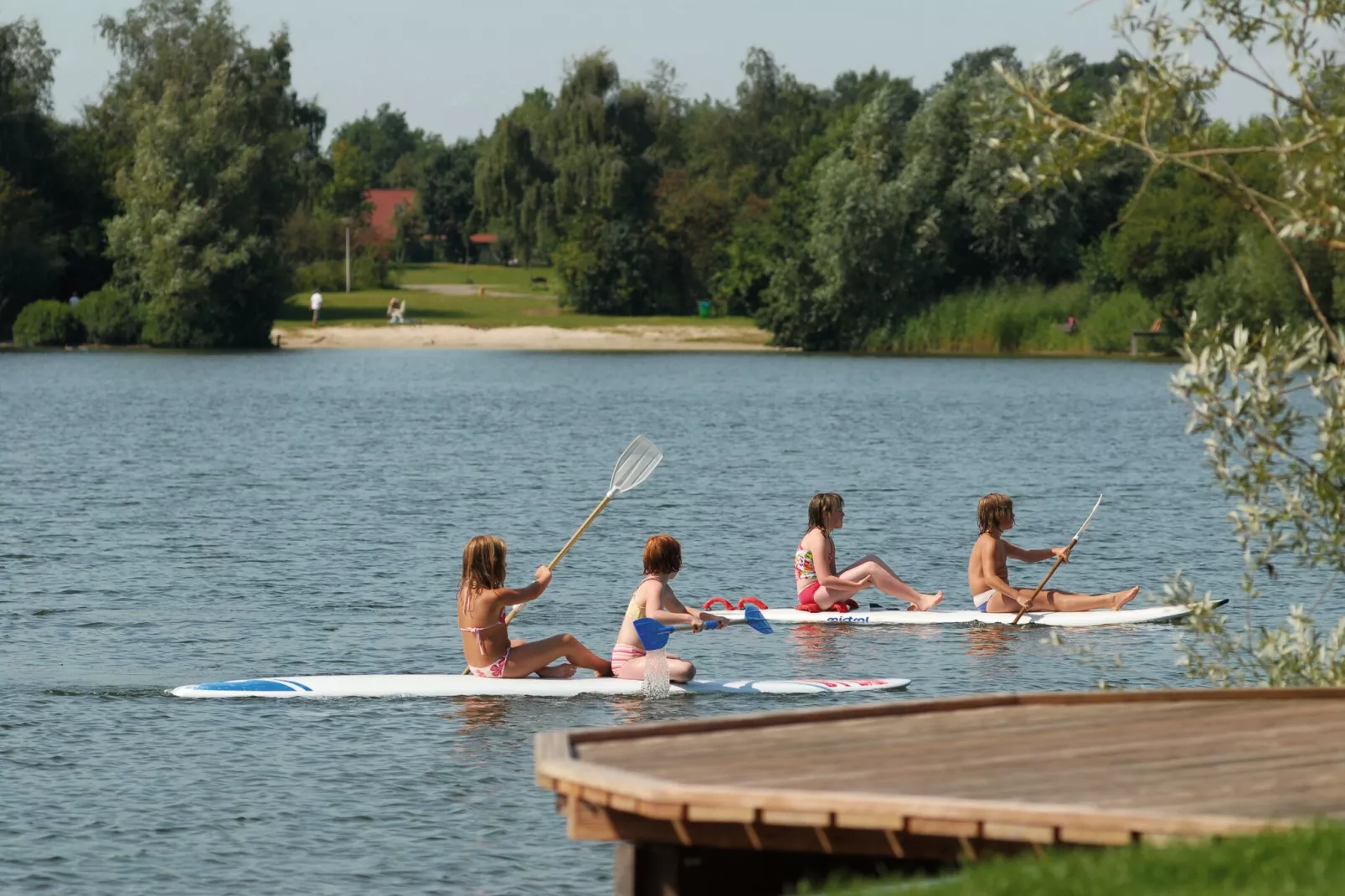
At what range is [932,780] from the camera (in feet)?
23.8

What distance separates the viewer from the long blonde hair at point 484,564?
547 inches

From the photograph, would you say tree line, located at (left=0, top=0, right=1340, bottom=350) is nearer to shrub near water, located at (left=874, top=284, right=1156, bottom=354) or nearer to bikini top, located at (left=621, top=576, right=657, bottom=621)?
shrub near water, located at (left=874, top=284, right=1156, bottom=354)

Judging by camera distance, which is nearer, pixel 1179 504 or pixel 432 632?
pixel 432 632

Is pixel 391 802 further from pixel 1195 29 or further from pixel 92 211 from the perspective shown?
pixel 92 211

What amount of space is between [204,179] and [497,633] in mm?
68087

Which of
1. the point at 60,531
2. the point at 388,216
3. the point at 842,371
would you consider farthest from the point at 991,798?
the point at 388,216

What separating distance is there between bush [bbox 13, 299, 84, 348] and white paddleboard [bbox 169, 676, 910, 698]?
7154 cm

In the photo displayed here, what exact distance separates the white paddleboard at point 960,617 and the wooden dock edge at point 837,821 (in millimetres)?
10407

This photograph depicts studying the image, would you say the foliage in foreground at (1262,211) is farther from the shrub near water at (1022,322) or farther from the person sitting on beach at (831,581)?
the shrub near water at (1022,322)

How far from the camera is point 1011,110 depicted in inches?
407

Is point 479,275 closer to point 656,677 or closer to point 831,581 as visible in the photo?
point 831,581

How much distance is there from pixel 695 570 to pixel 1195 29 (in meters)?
13.4

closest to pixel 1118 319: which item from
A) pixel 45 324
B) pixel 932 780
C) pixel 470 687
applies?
pixel 45 324

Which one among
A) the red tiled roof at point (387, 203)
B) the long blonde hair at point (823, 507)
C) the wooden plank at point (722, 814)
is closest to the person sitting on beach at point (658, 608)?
the long blonde hair at point (823, 507)
